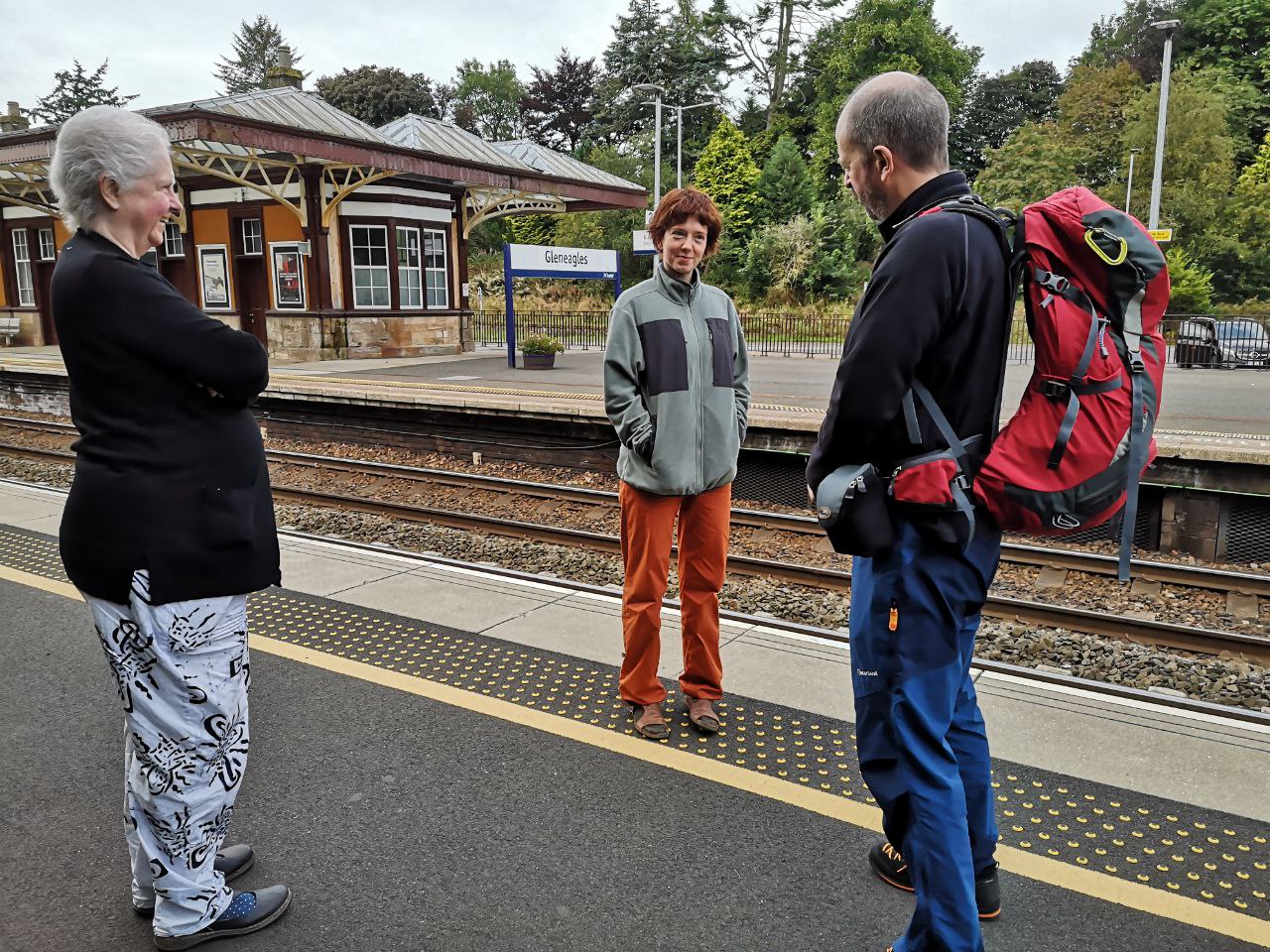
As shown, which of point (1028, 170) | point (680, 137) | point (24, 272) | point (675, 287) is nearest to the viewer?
point (675, 287)

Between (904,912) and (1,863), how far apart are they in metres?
2.58

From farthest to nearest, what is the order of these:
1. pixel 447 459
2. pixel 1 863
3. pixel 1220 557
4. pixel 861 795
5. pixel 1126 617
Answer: pixel 447 459
pixel 1220 557
pixel 1126 617
pixel 861 795
pixel 1 863

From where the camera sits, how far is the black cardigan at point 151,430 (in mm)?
2156

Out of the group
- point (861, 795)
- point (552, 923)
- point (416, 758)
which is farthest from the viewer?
point (416, 758)

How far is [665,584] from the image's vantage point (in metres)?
3.61

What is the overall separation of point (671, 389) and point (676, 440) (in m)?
0.19

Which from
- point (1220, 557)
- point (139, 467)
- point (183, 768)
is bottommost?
point (1220, 557)

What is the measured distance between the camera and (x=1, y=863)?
2764 millimetres

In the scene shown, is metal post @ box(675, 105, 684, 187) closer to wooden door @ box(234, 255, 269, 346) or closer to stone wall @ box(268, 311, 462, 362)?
stone wall @ box(268, 311, 462, 362)

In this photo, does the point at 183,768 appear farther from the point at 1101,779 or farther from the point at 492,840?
the point at 1101,779

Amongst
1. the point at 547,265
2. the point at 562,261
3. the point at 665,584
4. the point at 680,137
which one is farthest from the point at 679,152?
the point at 665,584

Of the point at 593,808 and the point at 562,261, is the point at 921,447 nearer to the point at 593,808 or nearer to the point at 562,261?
the point at 593,808

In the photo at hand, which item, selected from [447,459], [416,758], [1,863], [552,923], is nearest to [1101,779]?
[552,923]

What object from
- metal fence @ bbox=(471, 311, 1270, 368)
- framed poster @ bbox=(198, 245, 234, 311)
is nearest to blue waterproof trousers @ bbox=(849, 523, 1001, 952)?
metal fence @ bbox=(471, 311, 1270, 368)
